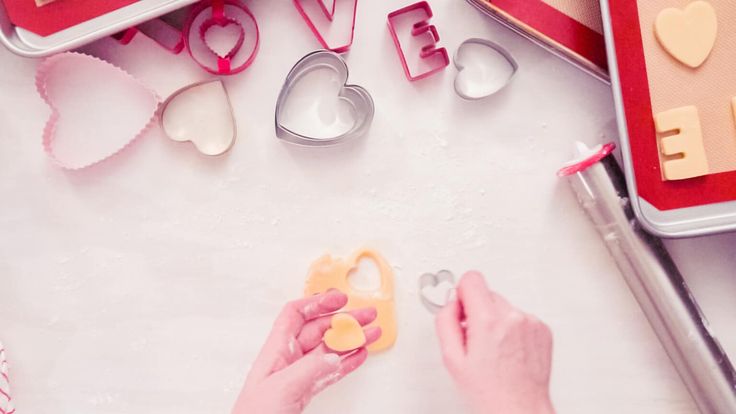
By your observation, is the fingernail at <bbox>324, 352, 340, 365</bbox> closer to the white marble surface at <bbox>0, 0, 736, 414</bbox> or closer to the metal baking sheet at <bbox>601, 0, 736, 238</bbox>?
the white marble surface at <bbox>0, 0, 736, 414</bbox>

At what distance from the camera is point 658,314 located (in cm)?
67

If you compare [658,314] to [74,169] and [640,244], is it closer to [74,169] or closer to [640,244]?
[640,244]

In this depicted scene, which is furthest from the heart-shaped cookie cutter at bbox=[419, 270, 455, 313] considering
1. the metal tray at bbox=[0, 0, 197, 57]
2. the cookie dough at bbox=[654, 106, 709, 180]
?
the metal tray at bbox=[0, 0, 197, 57]

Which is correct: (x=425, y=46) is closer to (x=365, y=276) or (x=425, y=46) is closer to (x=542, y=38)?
(x=542, y=38)

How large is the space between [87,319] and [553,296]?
0.50 meters

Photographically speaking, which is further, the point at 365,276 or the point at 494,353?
the point at 365,276

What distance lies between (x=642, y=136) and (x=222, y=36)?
1.43 feet

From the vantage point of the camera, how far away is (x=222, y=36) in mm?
701

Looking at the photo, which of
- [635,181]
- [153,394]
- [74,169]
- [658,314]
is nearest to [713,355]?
[658,314]

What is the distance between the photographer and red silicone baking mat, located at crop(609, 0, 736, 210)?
2.05 ft

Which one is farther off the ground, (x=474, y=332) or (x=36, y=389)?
(x=474, y=332)

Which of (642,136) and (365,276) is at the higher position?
(642,136)

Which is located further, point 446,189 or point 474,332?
point 446,189

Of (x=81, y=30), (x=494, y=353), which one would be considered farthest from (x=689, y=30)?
(x=81, y=30)
